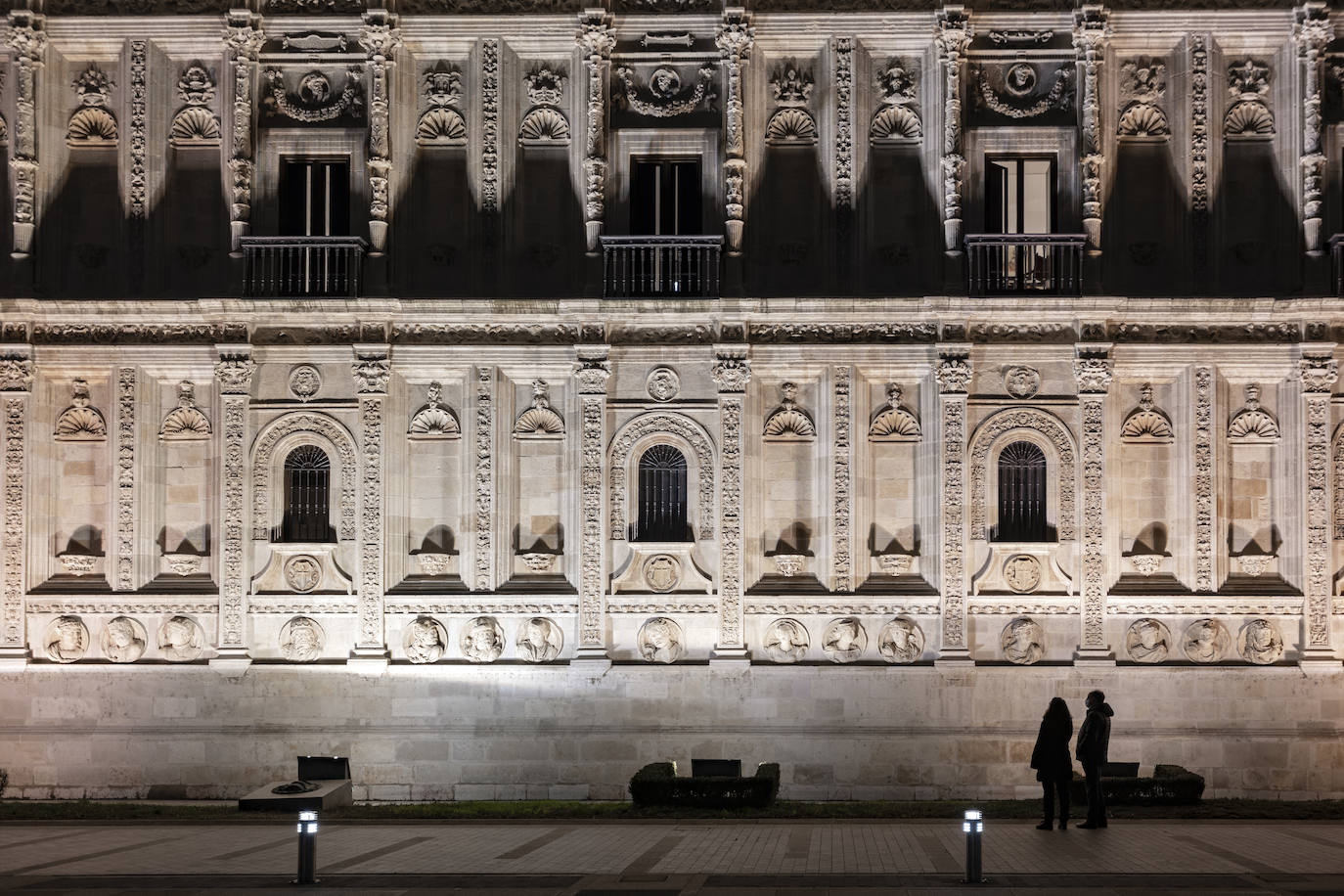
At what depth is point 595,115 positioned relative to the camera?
30.6m

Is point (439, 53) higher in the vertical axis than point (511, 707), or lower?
higher

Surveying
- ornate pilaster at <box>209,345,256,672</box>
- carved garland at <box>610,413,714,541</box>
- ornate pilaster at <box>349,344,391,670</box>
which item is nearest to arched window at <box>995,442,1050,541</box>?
carved garland at <box>610,413,714,541</box>

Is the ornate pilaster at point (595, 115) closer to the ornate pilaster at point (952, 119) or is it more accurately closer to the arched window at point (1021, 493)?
the ornate pilaster at point (952, 119)

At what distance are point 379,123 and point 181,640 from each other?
1235cm

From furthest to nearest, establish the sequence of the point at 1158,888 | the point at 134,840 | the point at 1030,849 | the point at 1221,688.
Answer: the point at 1221,688, the point at 134,840, the point at 1030,849, the point at 1158,888

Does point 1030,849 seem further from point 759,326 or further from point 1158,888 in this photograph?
point 759,326

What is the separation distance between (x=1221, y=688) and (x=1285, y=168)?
11.6 metres

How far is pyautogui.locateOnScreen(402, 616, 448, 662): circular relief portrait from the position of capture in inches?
1190

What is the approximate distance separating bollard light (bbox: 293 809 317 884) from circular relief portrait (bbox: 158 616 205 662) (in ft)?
45.6

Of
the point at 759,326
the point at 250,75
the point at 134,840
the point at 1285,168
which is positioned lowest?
the point at 134,840

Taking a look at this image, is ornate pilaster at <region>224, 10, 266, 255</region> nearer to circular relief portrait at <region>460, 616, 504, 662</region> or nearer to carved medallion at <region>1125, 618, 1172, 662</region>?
circular relief portrait at <region>460, 616, 504, 662</region>

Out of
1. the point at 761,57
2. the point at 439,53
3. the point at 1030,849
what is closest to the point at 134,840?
the point at 1030,849

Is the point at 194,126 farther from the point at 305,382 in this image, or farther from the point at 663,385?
the point at 663,385

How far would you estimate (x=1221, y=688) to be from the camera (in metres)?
29.6
